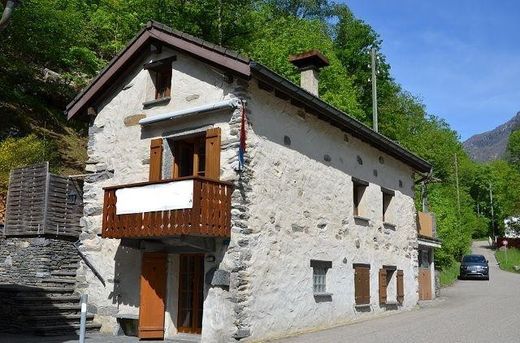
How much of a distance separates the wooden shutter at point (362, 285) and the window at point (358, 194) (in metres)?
1.64

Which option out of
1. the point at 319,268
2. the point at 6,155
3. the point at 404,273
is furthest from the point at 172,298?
the point at 404,273

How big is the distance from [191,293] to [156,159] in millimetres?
3117

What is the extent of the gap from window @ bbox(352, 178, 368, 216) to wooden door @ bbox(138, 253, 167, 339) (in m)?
6.18

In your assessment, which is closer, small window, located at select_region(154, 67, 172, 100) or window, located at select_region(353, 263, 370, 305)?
small window, located at select_region(154, 67, 172, 100)

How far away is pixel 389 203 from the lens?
17.7m

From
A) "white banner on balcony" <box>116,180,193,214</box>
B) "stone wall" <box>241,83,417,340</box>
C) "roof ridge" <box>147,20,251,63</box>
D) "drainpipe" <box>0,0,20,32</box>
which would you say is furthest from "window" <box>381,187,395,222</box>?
"drainpipe" <box>0,0,20,32</box>

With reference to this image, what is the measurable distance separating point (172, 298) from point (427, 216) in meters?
13.9

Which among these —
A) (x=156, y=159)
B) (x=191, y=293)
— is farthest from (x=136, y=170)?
(x=191, y=293)

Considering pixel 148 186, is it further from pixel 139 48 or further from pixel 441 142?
pixel 441 142

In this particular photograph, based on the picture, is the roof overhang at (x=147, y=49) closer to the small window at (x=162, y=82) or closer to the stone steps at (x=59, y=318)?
Answer: the small window at (x=162, y=82)

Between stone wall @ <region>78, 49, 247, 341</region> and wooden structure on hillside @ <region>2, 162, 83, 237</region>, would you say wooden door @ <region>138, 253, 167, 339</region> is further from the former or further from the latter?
wooden structure on hillside @ <region>2, 162, 83, 237</region>

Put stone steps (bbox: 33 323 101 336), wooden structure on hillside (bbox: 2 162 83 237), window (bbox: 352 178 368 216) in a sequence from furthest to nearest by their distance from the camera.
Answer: window (bbox: 352 178 368 216), wooden structure on hillside (bbox: 2 162 83 237), stone steps (bbox: 33 323 101 336)

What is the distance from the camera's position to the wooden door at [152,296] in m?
11.7

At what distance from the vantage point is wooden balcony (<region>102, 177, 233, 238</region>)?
10.3m
